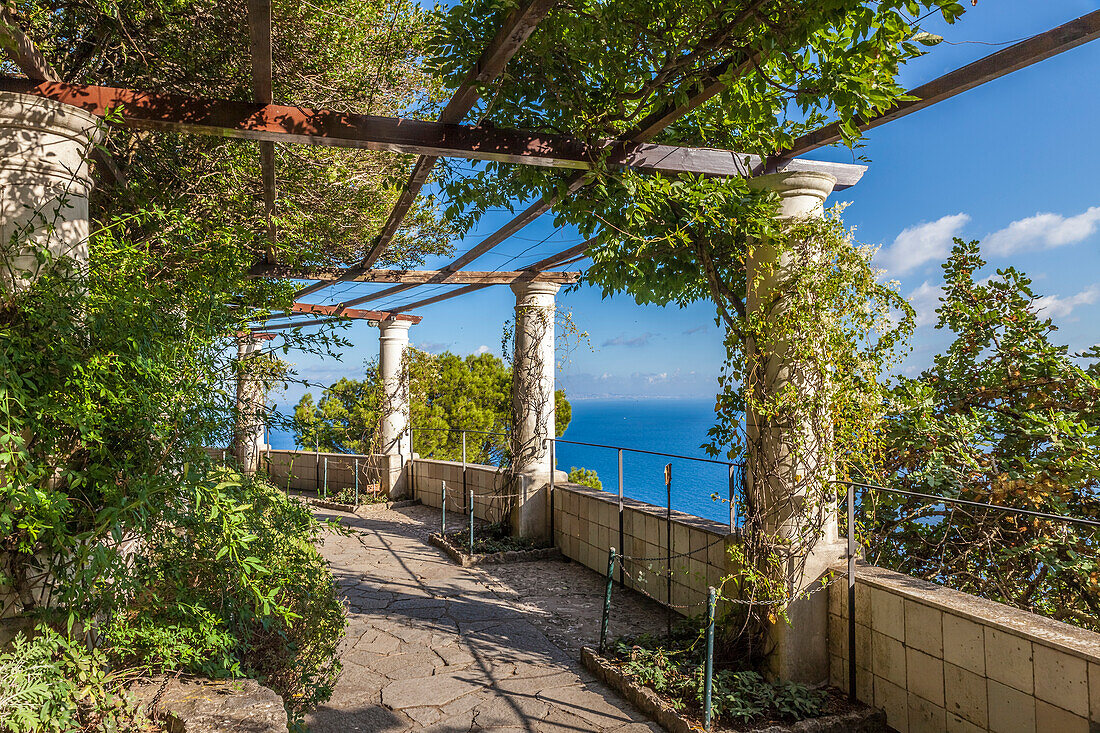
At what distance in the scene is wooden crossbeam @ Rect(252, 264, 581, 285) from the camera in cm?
654

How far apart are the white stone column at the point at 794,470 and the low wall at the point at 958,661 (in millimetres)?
154

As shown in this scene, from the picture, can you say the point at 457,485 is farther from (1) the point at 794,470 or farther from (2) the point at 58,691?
(2) the point at 58,691

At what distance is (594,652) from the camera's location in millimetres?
4055

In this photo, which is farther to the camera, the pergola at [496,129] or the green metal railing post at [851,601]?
the green metal railing post at [851,601]

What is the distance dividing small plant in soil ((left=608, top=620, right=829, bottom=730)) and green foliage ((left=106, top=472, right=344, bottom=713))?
1711mm

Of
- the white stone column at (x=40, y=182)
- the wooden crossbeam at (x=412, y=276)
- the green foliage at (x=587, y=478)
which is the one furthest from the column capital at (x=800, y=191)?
the green foliage at (x=587, y=478)

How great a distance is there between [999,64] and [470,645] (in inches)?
170

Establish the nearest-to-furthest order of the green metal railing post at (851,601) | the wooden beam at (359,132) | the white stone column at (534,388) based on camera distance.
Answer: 1. the wooden beam at (359,132)
2. the green metal railing post at (851,601)
3. the white stone column at (534,388)

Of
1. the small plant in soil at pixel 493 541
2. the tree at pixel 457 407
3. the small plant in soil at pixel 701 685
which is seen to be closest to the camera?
the small plant in soil at pixel 701 685

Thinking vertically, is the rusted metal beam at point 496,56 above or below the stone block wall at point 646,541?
above

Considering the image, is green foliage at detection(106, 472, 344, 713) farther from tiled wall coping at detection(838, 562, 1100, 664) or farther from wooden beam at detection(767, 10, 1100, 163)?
wooden beam at detection(767, 10, 1100, 163)

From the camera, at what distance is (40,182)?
255cm

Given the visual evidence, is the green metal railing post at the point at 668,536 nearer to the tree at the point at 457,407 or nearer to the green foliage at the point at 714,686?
the green foliage at the point at 714,686

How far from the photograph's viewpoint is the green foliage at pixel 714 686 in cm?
320
